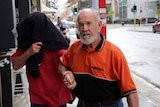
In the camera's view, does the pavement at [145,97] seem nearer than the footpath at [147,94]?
Yes

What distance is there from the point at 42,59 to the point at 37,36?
23cm

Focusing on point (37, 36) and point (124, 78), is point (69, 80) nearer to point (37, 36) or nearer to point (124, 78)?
point (124, 78)

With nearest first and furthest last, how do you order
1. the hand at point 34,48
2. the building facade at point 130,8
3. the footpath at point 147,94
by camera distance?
1. the hand at point 34,48
2. the footpath at point 147,94
3. the building facade at point 130,8

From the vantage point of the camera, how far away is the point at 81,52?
2775mm

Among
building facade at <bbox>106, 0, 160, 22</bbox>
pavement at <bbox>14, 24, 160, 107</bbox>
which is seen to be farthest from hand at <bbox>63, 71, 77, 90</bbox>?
building facade at <bbox>106, 0, 160, 22</bbox>

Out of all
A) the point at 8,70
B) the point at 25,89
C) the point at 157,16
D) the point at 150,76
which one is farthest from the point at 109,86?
the point at 157,16

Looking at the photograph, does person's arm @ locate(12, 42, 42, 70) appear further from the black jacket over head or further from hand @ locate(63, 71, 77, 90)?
hand @ locate(63, 71, 77, 90)

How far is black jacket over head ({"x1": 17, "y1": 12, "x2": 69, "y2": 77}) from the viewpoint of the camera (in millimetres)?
3285

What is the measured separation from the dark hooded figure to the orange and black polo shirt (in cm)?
62

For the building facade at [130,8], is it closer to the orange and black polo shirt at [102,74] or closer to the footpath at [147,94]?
the footpath at [147,94]

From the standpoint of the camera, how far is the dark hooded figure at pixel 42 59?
3295 mm

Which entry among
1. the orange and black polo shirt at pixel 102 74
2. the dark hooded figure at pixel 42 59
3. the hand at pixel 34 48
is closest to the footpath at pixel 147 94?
the dark hooded figure at pixel 42 59

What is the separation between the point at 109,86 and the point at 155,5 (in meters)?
70.1

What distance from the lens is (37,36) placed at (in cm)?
329
